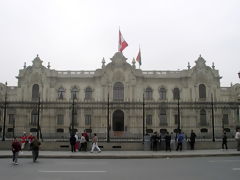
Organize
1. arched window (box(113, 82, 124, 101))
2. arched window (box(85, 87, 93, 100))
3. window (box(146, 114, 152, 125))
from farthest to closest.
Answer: arched window (box(85, 87, 93, 100)) → arched window (box(113, 82, 124, 101)) → window (box(146, 114, 152, 125))

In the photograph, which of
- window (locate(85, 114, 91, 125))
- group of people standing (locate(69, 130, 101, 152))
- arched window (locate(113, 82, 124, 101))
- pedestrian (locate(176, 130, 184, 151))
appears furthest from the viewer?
arched window (locate(113, 82, 124, 101))

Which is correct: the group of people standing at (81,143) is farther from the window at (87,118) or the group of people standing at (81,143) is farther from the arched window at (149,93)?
the arched window at (149,93)

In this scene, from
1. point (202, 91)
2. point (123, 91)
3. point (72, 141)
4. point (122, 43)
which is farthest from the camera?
point (202, 91)

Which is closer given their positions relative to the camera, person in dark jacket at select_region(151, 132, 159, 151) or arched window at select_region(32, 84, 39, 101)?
person in dark jacket at select_region(151, 132, 159, 151)

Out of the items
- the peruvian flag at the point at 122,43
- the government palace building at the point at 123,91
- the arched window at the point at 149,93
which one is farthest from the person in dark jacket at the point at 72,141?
the arched window at the point at 149,93

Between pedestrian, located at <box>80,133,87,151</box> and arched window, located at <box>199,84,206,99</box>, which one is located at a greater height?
arched window, located at <box>199,84,206,99</box>

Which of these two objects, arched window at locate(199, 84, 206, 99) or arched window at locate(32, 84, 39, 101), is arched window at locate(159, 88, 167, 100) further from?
arched window at locate(32, 84, 39, 101)

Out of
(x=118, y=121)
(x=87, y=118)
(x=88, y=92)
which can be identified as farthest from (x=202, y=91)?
(x=87, y=118)

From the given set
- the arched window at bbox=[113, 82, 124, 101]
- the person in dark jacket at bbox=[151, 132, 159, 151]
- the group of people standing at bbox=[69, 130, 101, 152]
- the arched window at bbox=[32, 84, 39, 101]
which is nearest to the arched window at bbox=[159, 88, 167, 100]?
the arched window at bbox=[113, 82, 124, 101]

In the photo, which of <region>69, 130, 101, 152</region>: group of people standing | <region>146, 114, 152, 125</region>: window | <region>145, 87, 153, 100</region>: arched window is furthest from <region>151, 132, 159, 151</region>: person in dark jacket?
<region>145, 87, 153, 100</region>: arched window

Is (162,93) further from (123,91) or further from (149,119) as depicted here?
(123,91)

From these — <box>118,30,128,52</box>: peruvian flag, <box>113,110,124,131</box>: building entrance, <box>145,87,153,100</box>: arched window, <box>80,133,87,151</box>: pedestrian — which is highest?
<box>118,30,128,52</box>: peruvian flag

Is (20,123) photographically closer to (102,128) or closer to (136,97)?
(102,128)

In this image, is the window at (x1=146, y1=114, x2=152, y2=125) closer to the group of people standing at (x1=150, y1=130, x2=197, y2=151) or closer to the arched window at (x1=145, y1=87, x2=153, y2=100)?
the arched window at (x1=145, y1=87, x2=153, y2=100)
